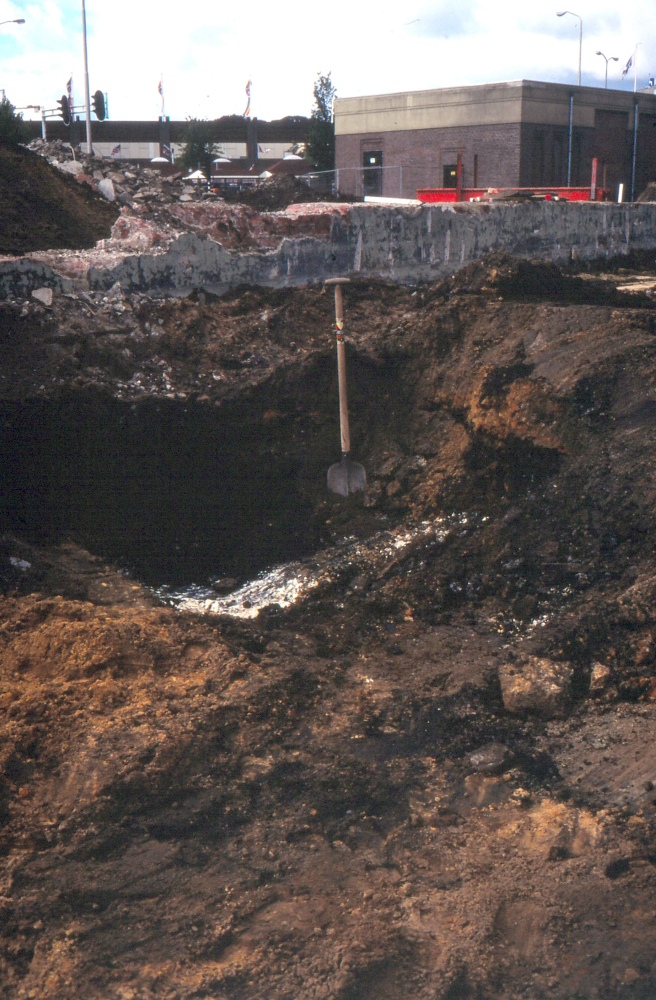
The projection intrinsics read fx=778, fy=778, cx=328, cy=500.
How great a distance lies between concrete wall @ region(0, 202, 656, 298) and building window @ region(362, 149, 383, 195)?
21.1m

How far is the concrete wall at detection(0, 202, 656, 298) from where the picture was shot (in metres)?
8.36

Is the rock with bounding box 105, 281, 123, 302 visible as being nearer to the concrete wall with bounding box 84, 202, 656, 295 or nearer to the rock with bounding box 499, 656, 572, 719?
the concrete wall with bounding box 84, 202, 656, 295

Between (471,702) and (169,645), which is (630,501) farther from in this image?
(169,645)

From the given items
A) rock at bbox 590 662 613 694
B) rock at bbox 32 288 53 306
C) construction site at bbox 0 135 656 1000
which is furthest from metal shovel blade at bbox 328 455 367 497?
rock at bbox 32 288 53 306

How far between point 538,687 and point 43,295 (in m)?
6.44

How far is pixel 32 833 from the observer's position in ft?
10.7

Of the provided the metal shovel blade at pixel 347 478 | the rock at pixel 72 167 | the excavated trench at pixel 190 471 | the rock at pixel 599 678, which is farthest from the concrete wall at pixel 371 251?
the rock at pixel 72 167

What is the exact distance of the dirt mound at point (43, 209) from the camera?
30.9 ft

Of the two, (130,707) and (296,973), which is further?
(130,707)

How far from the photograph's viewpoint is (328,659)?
182 inches

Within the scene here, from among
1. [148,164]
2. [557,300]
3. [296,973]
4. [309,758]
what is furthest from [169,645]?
Result: [148,164]

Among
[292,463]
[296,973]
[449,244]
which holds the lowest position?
[296,973]

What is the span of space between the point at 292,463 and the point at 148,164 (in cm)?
4123

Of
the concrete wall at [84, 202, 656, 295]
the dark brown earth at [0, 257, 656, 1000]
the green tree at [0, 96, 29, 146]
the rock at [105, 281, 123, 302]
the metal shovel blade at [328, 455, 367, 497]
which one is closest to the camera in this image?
the dark brown earth at [0, 257, 656, 1000]
